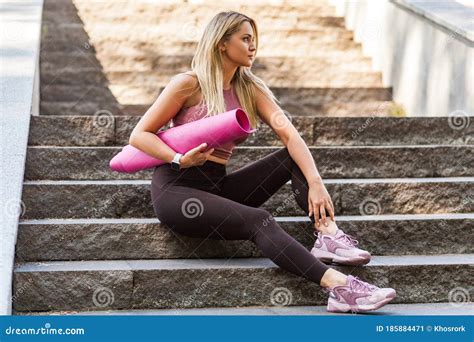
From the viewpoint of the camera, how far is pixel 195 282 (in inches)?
173

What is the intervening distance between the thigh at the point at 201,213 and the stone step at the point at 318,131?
105cm

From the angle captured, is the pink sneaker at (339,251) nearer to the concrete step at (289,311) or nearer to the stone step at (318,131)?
the concrete step at (289,311)

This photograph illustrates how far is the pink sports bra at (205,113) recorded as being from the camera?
4.59 m

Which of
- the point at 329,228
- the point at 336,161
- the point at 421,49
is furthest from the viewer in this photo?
the point at 421,49

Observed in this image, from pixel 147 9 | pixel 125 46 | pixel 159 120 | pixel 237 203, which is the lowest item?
pixel 125 46

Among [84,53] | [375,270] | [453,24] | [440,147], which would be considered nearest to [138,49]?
[84,53]

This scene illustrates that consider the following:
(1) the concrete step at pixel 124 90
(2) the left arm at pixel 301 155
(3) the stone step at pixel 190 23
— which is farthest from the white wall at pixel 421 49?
(2) the left arm at pixel 301 155

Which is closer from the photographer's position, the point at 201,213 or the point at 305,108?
the point at 201,213

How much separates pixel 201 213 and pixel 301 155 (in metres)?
0.56

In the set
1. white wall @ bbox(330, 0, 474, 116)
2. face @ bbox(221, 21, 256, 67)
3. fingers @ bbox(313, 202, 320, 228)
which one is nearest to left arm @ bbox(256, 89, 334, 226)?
fingers @ bbox(313, 202, 320, 228)

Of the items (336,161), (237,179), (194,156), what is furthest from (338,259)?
(336,161)

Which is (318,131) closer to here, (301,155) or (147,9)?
(301,155)

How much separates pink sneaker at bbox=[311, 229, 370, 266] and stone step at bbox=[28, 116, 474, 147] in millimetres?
1272

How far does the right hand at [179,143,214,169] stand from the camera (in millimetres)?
4402
